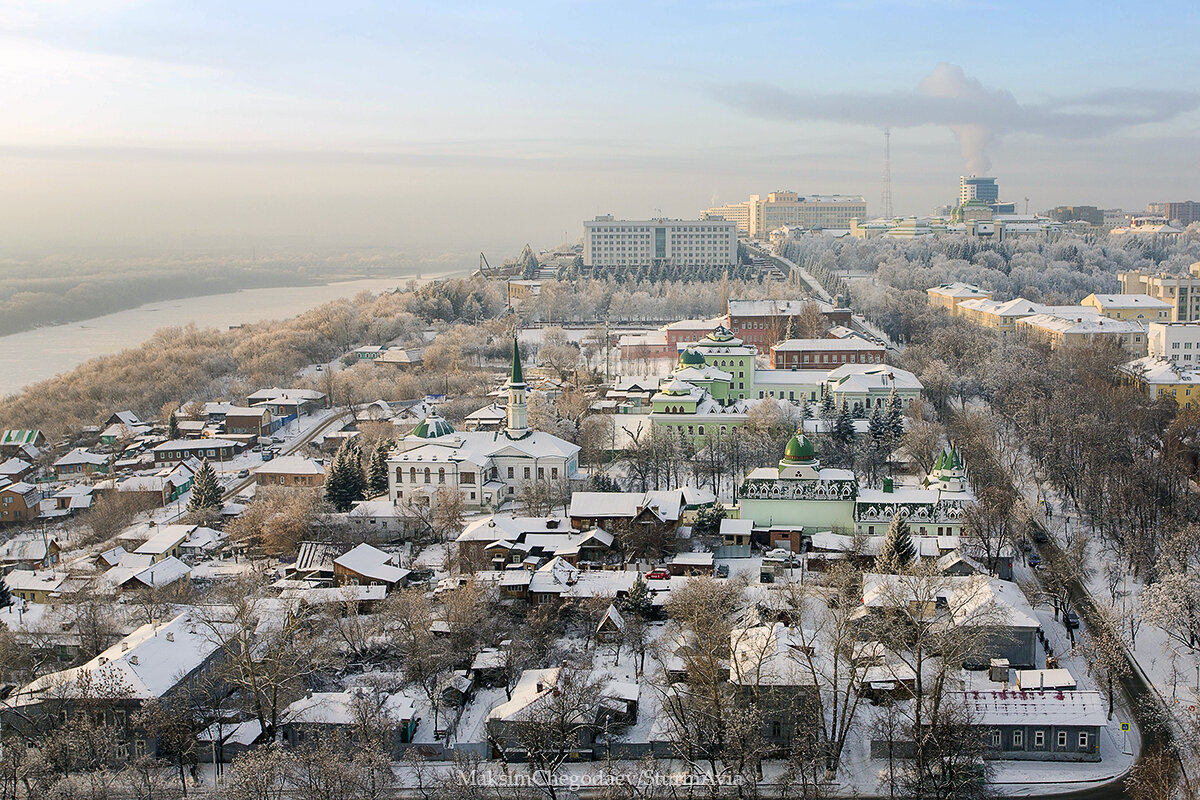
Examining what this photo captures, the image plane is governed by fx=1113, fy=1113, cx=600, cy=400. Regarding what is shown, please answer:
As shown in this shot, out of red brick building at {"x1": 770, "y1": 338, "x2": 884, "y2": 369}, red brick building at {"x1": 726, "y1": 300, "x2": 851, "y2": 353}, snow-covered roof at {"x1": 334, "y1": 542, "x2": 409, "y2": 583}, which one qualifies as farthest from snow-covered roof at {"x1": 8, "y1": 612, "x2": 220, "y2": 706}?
red brick building at {"x1": 726, "y1": 300, "x2": 851, "y2": 353}

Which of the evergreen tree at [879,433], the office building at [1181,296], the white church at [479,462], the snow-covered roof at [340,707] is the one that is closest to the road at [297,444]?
the white church at [479,462]

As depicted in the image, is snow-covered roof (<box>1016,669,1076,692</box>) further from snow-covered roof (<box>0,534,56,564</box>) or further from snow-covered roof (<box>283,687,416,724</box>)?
snow-covered roof (<box>0,534,56,564</box>)

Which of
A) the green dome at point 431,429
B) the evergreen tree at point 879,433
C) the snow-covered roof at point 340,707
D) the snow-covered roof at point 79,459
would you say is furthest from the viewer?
the snow-covered roof at point 79,459

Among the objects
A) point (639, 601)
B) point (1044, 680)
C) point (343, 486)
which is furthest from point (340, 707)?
point (343, 486)

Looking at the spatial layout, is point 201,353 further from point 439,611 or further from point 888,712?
point 888,712

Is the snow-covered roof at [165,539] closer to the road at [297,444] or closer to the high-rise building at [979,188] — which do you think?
the road at [297,444]

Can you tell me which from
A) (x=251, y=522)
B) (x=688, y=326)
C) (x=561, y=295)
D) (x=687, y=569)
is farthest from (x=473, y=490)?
(x=561, y=295)
